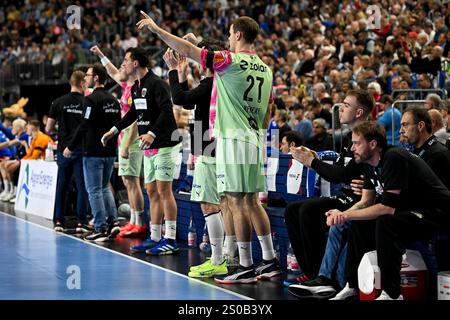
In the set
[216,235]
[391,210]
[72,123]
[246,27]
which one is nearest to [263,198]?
[216,235]

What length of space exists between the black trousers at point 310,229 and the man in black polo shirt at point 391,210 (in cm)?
42

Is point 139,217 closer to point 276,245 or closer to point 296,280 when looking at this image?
point 276,245

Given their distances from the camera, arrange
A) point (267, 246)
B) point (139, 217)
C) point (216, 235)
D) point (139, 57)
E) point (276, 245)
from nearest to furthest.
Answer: point (267, 246) → point (216, 235) → point (276, 245) → point (139, 57) → point (139, 217)

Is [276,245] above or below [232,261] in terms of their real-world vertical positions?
above

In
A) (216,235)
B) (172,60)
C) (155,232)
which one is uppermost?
(172,60)

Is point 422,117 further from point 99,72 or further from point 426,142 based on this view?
point 99,72

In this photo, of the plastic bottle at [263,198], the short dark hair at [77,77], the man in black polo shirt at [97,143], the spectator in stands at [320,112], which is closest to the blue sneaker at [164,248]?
the plastic bottle at [263,198]

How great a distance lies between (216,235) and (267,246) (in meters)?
0.59

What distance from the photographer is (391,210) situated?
19.9 ft

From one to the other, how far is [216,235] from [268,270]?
647mm

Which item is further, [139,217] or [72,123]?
[72,123]

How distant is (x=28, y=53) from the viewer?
2356cm

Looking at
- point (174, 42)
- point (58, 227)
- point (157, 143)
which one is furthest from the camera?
point (58, 227)
